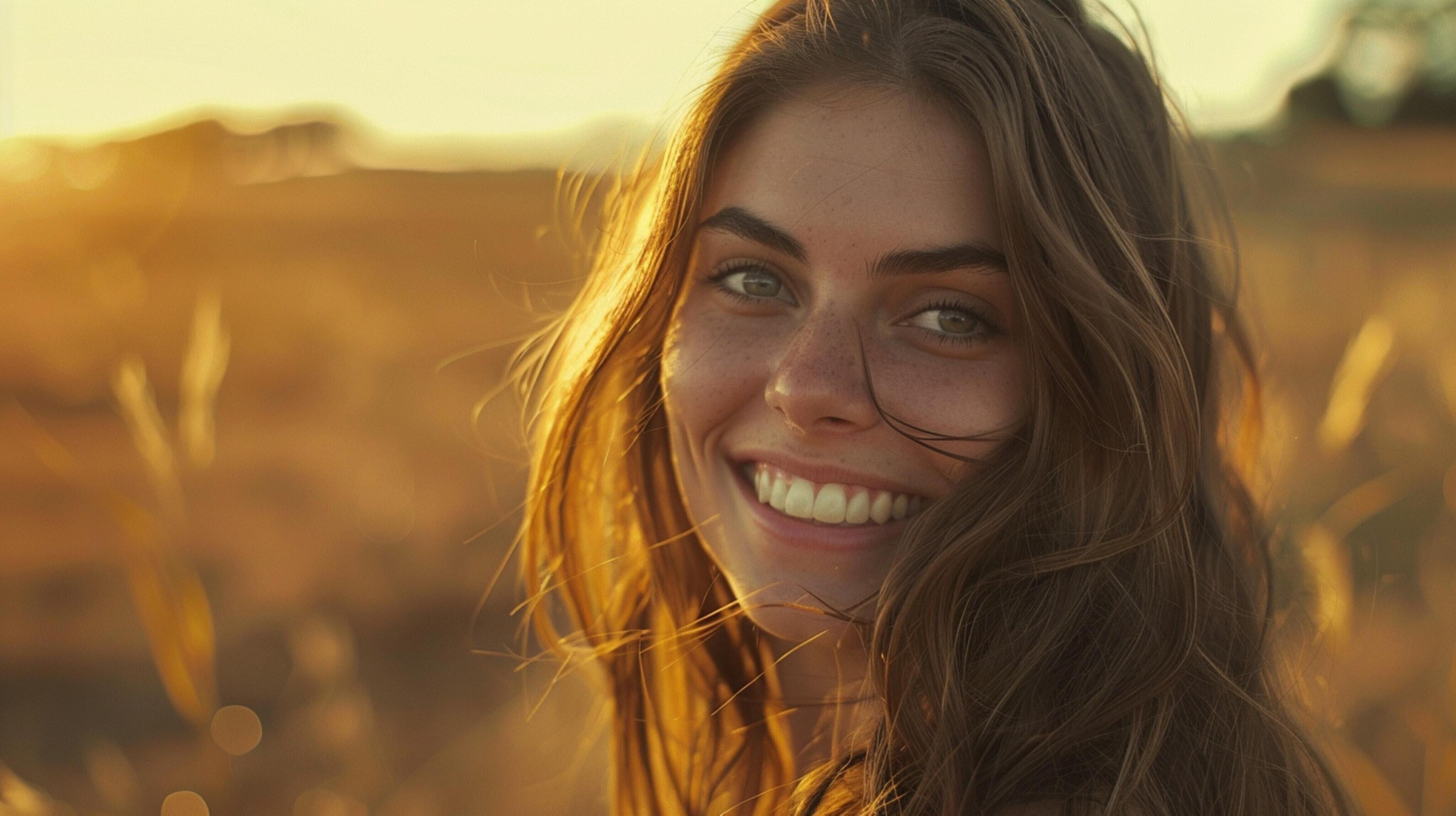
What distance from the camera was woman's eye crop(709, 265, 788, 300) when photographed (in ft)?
5.18

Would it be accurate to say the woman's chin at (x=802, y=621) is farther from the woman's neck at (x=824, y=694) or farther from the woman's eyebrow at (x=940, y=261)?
the woman's eyebrow at (x=940, y=261)

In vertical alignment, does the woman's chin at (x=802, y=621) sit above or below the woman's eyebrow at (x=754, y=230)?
below

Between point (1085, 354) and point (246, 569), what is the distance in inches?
211

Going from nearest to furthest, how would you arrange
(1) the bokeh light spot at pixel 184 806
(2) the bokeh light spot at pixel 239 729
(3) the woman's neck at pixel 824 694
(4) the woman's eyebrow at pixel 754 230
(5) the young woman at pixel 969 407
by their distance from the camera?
1. (5) the young woman at pixel 969 407
2. (4) the woman's eyebrow at pixel 754 230
3. (3) the woman's neck at pixel 824 694
4. (1) the bokeh light spot at pixel 184 806
5. (2) the bokeh light spot at pixel 239 729

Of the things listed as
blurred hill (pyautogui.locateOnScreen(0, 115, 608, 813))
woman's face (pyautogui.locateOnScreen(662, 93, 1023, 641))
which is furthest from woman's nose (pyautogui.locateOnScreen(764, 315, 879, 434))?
blurred hill (pyautogui.locateOnScreen(0, 115, 608, 813))

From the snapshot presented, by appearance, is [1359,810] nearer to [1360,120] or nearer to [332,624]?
[332,624]

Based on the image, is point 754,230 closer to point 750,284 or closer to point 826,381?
point 750,284

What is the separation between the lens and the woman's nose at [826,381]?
1.44m

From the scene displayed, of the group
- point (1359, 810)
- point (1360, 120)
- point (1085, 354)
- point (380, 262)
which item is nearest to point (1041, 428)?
point (1085, 354)

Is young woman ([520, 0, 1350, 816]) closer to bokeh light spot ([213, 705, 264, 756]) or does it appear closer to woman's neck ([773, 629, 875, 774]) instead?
woman's neck ([773, 629, 875, 774])

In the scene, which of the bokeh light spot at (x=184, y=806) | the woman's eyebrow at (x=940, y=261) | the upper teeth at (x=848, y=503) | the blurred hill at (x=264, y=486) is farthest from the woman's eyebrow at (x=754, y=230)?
the bokeh light spot at (x=184, y=806)

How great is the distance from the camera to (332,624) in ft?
7.92

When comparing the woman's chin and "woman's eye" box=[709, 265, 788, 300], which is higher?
"woman's eye" box=[709, 265, 788, 300]

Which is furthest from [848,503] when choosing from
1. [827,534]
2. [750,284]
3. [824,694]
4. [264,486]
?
[264,486]
